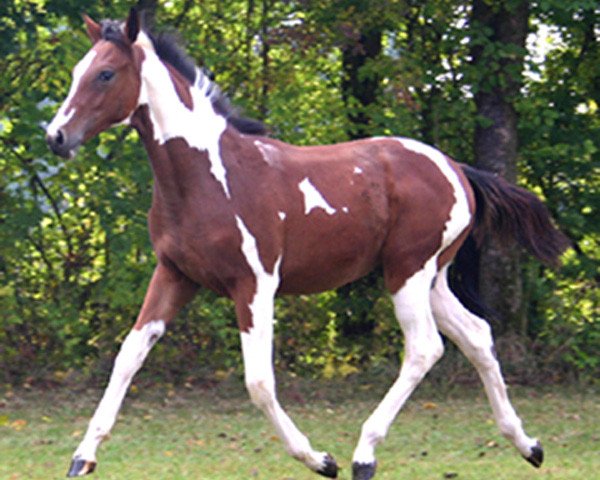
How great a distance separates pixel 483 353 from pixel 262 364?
1.51 metres

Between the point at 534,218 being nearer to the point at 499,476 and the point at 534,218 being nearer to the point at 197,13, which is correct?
the point at 499,476

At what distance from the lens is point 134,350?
21.7ft

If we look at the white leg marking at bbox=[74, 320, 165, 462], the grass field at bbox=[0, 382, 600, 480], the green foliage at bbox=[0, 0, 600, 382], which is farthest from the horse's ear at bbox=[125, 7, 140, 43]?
the green foliage at bbox=[0, 0, 600, 382]

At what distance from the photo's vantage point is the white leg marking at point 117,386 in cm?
646

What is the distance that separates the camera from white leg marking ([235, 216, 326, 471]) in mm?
6457

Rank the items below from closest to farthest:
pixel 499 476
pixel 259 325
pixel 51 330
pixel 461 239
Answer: pixel 259 325 → pixel 499 476 → pixel 461 239 → pixel 51 330

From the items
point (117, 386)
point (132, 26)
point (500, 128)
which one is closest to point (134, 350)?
point (117, 386)

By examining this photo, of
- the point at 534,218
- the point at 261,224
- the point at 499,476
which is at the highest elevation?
the point at 261,224

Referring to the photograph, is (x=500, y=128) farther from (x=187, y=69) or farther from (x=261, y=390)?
(x=261, y=390)

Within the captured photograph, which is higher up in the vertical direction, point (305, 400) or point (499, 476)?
point (499, 476)

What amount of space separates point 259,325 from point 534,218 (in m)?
2.25

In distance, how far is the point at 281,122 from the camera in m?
11.9

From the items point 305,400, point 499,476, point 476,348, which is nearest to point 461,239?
point 476,348

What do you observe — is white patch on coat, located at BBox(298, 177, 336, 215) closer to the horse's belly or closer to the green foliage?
the horse's belly
